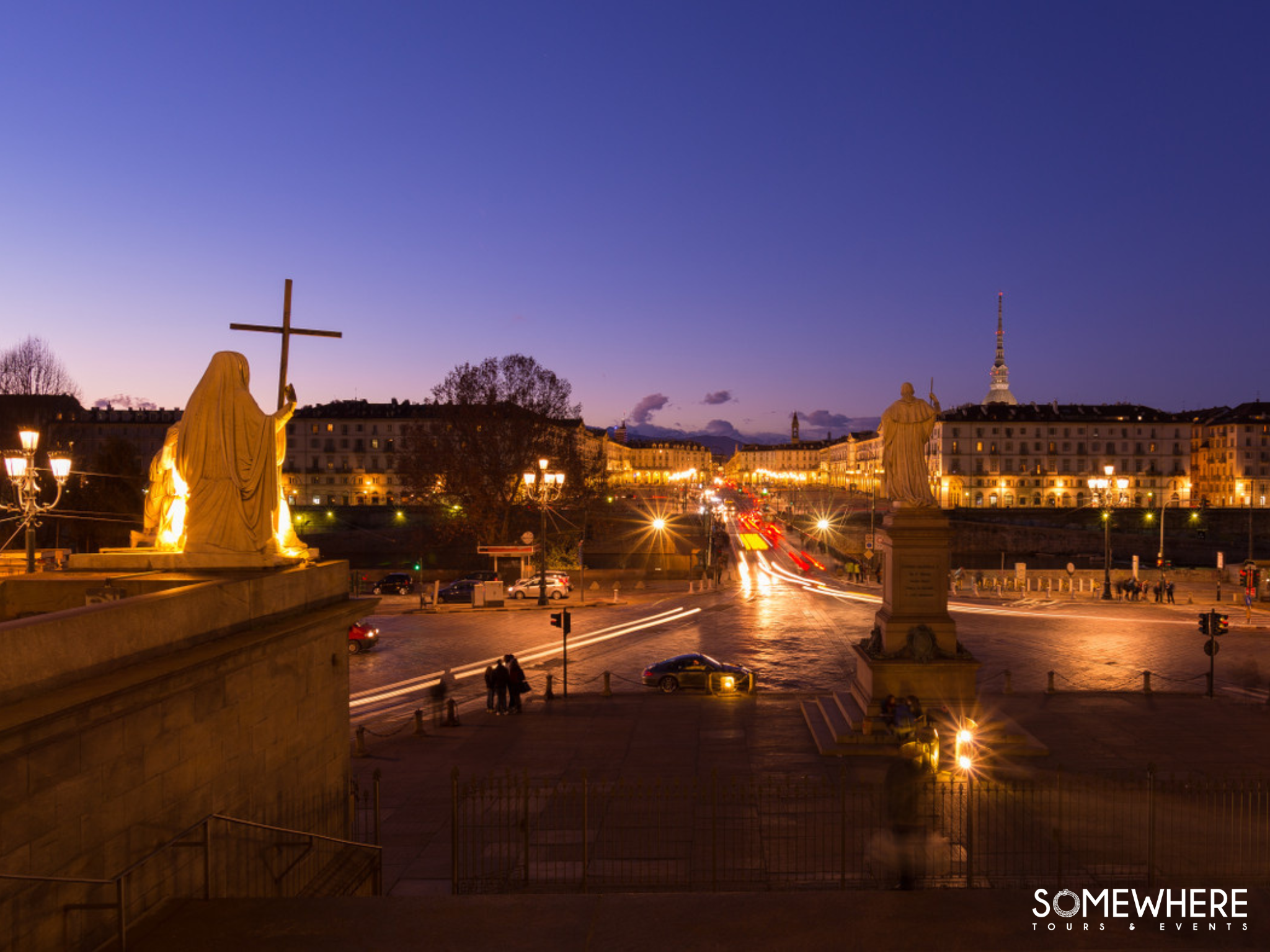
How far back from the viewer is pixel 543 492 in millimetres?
31484

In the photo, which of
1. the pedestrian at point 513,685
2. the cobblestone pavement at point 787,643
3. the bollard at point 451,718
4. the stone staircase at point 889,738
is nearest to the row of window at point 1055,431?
the cobblestone pavement at point 787,643

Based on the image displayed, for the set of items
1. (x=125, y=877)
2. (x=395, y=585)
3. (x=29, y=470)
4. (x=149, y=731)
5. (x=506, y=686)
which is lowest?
(x=395, y=585)

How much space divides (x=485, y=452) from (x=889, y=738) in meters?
31.3

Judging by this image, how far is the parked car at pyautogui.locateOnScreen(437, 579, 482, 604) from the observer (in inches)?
1356

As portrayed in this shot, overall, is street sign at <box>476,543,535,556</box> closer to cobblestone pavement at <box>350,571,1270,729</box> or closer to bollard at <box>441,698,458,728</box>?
cobblestone pavement at <box>350,571,1270,729</box>

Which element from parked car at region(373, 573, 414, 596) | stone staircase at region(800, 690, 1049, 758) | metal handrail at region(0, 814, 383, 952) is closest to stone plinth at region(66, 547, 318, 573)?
metal handrail at region(0, 814, 383, 952)

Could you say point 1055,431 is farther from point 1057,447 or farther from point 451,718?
point 451,718

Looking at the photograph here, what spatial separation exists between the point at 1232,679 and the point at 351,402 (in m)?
103

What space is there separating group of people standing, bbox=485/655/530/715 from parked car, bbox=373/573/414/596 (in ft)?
76.2

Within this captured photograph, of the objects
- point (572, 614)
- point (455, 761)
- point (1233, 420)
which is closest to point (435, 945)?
point (455, 761)

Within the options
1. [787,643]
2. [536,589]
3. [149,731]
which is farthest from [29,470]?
[536,589]

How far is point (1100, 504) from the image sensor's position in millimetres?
81812

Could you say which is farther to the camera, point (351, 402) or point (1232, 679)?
point (351, 402)

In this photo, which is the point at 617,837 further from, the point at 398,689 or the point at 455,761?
the point at 398,689
